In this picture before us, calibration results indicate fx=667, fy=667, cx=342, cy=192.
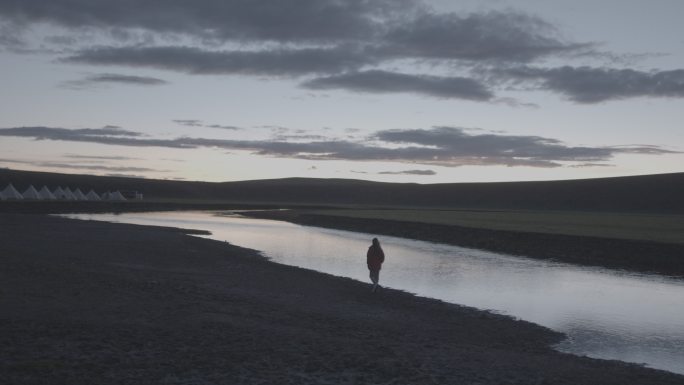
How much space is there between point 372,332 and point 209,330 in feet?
12.4

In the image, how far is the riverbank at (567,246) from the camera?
35.9 metres

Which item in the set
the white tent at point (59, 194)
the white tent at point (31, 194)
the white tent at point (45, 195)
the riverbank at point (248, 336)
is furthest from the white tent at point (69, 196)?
the riverbank at point (248, 336)

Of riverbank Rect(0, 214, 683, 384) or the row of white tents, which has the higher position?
the row of white tents

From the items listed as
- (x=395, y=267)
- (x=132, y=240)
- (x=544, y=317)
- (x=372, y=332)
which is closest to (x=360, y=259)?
(x=395, y=267)

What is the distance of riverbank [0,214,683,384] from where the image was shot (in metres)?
11.1

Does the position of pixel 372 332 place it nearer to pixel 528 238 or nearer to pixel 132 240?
pixel 132 240

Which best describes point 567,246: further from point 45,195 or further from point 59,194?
point 59,194

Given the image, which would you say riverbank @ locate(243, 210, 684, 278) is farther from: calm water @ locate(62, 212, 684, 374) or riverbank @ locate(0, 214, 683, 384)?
riverbank @ locate(0, 214, 683, 384)

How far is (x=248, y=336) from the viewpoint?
45.7ft

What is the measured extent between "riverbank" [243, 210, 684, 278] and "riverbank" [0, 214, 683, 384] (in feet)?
62.0

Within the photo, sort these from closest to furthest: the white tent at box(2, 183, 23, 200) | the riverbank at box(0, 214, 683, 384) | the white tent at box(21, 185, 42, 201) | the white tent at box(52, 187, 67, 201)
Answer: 1. the riverbank at box(0, 214, 683, 384)
2. the white tent at box(2, 183, 23, 200)
3. the white tent at box(21, 185, 42, 201)
4. the white tent at box(52, 187, 67, 201)

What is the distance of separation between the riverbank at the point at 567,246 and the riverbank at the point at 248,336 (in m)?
18.9

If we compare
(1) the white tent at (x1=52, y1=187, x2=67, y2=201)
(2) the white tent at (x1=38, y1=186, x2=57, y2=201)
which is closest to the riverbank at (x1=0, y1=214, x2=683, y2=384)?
(2) the white tent at (x1=38, y1=186, x2=57, y2=201)

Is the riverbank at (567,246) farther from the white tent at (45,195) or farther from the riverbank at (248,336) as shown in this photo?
the white tent at (45,195)
